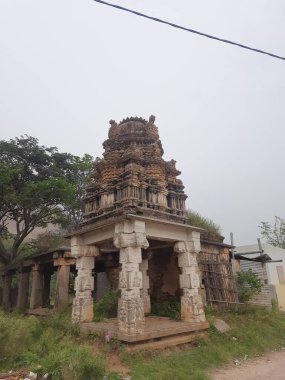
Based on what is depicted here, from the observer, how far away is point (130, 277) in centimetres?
815

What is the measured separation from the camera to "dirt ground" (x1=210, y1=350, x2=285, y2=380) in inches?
273

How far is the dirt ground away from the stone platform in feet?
4.81

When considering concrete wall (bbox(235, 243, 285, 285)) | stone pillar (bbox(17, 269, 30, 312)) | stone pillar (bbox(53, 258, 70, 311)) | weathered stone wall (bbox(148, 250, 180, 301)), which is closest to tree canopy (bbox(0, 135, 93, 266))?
stone pillar (bbox(17, 269, 30, 312))

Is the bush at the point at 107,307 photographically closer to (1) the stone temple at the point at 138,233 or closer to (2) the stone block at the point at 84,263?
(1) the stone temple at the point at 138,233

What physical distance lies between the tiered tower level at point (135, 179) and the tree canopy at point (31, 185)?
21.4 ft

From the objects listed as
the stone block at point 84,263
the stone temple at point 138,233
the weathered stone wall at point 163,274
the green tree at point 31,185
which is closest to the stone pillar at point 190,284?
the stone temple at point 138,233

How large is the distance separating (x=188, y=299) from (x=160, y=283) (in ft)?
10.3

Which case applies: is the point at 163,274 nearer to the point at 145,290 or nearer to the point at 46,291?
the point at 145,290

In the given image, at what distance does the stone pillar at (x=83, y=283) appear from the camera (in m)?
9.63

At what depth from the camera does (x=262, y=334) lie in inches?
416

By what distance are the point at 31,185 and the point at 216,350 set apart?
1310 cm

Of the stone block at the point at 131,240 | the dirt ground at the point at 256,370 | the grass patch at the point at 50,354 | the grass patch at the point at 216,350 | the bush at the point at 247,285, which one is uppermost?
the stone block at the point at 131,240

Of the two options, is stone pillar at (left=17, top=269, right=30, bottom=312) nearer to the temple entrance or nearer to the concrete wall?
the temple entrance

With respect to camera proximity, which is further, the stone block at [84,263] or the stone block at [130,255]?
the stone block at [84,263]
